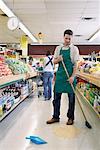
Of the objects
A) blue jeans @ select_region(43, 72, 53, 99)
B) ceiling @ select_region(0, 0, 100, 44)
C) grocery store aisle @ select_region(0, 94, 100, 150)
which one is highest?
ceiling @ select_region(0, 0, 100, 44)

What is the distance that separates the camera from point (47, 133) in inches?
148

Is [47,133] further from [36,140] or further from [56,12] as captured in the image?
[56,12]

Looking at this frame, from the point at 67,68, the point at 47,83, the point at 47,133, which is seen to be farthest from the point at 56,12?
the point at 47,133

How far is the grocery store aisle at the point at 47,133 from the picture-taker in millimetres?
3170

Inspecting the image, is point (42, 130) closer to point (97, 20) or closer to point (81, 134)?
point (81, 134)

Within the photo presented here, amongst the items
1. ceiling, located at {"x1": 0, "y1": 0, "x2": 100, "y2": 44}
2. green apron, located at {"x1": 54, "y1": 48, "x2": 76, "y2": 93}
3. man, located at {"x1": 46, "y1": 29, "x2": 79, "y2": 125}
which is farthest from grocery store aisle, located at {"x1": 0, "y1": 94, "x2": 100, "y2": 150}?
ceiling, located at {"x1": 0, "y1": 0, "x2": 100, "y2": 44}

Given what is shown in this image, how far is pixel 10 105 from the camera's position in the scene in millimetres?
4598

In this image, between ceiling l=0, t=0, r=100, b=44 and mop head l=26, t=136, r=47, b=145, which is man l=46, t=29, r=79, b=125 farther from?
ceiling l=0, t=0, r=100, b=44

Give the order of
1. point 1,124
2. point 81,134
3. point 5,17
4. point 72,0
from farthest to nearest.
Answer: point 5,17 < point 72,0 < point 1,124 < point 81,134

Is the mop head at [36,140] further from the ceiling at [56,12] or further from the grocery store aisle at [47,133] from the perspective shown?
the ceiling at [56,12]

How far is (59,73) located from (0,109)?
124 centimetres

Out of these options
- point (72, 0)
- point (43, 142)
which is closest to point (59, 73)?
point (43, 142)

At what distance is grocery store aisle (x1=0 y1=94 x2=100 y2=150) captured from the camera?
3170 mm

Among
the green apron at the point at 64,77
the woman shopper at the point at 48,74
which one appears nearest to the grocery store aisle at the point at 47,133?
the green apron at the point at 64,77
